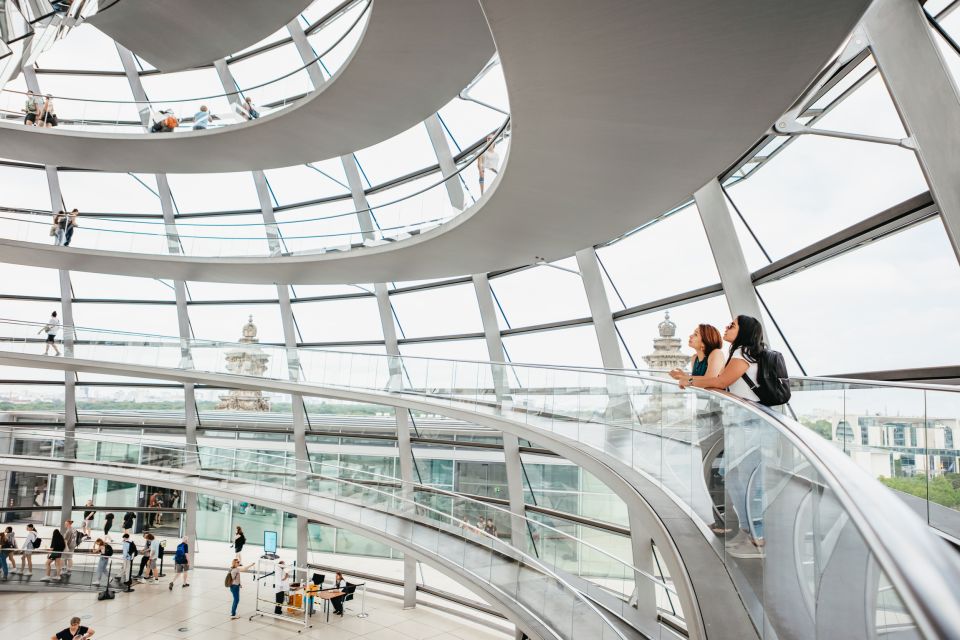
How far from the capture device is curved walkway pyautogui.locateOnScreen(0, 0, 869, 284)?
16.6 ft

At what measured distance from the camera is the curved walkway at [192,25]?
14648 millimetres

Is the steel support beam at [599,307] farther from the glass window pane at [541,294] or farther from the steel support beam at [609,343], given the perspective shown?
the glass window pane at [541,294]

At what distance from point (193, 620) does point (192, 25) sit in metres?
15.9

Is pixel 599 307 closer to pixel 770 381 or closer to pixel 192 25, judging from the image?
pixel 770 381

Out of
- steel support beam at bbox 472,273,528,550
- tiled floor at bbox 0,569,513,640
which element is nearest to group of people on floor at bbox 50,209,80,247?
tiled floor at bbox 0,569,513,640

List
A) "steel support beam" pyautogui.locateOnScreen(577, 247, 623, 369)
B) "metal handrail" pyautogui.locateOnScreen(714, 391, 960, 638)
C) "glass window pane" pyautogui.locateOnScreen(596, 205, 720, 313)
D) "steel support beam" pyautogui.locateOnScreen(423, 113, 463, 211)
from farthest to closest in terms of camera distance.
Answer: "steel support beam" pyautogui.locateOnScreen(423, 113, 463, 211) → "steel support beam" pyautogui.locateOnScreen(577, 247, 623, 369) → "glass window pane" pyautogui.locateOnScreen(596, 205, 720, 313) → "metal handrail" pyautogui.locateOnScreen(714, 391, 960, 638)

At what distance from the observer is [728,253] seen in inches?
417

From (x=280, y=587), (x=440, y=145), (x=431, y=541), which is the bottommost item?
(x=280, y=587)

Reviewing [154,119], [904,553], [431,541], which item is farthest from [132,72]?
[904,553]

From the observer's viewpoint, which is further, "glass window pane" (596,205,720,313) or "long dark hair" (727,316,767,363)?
"glass window pane" (596,205,720,313)

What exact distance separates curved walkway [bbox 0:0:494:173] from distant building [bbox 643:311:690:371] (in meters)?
6.57

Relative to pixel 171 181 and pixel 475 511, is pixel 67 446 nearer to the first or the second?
pixel 171 181

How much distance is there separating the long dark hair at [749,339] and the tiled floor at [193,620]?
15.0m

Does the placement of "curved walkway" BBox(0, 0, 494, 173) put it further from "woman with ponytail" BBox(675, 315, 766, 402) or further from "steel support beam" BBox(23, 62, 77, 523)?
"woman with ponytail" BBox(675, 315, 766, 402)
